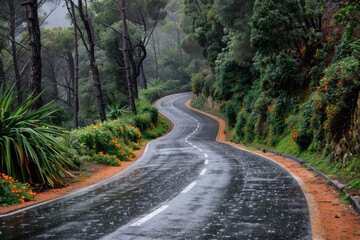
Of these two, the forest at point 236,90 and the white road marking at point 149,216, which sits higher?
the forest at point 236,90

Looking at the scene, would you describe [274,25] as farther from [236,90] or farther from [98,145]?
[236,90]

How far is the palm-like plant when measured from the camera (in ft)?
34.4

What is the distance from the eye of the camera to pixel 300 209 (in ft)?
25.1

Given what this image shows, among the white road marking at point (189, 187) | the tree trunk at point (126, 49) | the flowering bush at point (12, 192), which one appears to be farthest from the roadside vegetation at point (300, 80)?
the tree trunk at point (126, 49)

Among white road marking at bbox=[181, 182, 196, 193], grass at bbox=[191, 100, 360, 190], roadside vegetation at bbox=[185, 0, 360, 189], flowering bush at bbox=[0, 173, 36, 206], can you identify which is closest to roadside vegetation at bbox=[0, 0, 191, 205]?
flowering bush at bbox=[0, 173, 36, 206]

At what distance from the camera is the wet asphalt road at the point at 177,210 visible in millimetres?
6137

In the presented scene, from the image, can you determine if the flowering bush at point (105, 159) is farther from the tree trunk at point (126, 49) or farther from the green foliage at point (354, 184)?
the tree trunk at point (126, 49)

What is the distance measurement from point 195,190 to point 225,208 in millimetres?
2260

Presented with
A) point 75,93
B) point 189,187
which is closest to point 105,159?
point 189,187

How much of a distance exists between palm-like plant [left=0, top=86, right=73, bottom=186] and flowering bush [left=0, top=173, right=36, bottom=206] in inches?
17.1

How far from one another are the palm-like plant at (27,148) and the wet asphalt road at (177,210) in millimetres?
1277

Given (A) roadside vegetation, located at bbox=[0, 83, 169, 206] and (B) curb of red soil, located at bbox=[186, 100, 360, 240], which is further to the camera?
(A) roadside vegetation, located at bbox=[0, 83, 169, 206]

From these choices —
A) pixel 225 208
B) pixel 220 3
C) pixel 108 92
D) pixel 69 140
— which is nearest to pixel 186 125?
pixel 108 92

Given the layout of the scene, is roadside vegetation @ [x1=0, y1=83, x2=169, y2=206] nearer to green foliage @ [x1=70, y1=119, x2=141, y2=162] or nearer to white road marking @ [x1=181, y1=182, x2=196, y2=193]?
green foliage @ [x1=70, y1=119, x2=141, y2=162]
